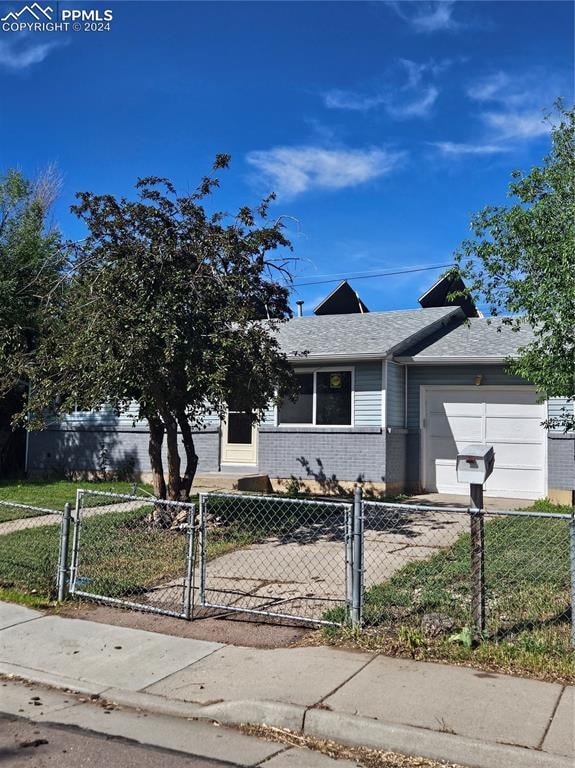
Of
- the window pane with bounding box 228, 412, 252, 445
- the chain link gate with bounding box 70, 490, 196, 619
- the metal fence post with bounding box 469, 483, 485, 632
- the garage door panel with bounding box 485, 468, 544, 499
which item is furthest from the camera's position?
the window pane with bounding box 228, 412, 252, 445

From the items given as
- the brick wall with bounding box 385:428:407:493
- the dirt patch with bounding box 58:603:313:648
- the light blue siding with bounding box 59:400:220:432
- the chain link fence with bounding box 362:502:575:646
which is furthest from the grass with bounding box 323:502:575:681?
the light blue siding with bounding box 59:400:220:432

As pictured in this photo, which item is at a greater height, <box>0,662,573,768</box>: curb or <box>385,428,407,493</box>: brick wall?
<box>385,428,407,493</box>: brick wall

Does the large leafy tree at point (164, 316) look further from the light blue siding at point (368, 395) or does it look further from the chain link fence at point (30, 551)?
the light blue siding at point (368, 395)

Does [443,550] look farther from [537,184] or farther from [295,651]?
[537,184]

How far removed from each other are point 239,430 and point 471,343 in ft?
18.3

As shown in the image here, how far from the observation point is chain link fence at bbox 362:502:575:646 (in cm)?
564

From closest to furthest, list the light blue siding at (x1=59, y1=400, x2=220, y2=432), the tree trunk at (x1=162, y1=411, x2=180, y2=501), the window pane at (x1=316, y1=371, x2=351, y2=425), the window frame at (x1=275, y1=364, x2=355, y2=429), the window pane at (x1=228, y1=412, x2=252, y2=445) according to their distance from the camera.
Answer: the tree trunk at (x1=162, y1=411, x2=180, y2=501)
the window frame at (x1=275, y1=364, x2=355, y2=429)
the window pane at (x1=316, y1=371, x2=351, y2=425)
the window pane at (x1=228, y1=412, x2=252, y2=445)
the light blue siding at (x1=59, y1=400, x2=220, y2=432)

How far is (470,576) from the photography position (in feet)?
21.5

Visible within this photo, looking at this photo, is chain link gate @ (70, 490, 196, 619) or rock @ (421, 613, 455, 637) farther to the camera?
chain link gate @ (70, 490, 196, 619)

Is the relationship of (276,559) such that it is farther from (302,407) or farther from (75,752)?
(302,407)

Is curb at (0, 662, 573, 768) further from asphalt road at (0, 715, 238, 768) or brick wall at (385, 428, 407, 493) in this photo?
brick wall at (385, 428, 407, 493)

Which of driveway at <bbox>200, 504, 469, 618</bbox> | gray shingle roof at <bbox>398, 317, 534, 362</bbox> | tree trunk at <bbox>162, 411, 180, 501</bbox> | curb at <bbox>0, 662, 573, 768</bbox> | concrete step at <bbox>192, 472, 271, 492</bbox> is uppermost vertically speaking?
gray shingle roof at <bbox>398, 317, 534, 362</bbox>

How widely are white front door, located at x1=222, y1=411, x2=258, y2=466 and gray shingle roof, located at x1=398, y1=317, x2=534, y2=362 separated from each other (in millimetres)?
3930

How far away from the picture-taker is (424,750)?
157 inches
